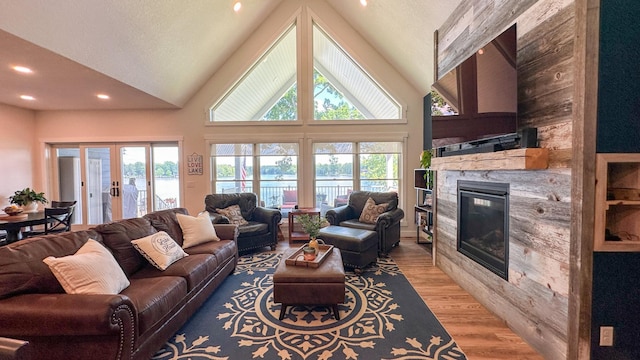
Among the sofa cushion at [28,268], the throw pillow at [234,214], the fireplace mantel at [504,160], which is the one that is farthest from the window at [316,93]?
the sofa cushion at [28,268]

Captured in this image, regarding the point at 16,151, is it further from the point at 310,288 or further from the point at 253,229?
the point at 310,288

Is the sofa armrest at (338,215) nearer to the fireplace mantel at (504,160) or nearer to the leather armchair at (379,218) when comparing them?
the leather armchair at (379,218)

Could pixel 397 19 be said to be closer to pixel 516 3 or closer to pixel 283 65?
pixel 516 3

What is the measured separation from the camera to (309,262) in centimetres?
258

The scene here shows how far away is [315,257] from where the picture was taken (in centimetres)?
273

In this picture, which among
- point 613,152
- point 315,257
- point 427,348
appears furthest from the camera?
point 315,257

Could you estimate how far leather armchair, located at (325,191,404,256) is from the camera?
13.3 ft

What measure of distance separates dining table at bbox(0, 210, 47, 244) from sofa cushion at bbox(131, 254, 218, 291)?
2.34 meters

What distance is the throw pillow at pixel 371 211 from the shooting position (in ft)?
14.6


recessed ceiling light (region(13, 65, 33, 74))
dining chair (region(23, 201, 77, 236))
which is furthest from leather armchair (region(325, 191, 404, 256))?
recessed ceiling light (region(13, 65, 33, 74))

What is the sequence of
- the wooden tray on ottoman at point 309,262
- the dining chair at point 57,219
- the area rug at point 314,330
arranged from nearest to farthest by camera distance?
1. the area rug at point 314,330
2. the wooden tray on ottoman at point 309,262
3. the dining chair at point 57,219

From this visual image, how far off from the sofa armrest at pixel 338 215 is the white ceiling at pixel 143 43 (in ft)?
8.93

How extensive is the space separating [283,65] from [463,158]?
171 inches

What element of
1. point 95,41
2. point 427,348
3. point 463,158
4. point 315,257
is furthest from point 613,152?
point 95,41
